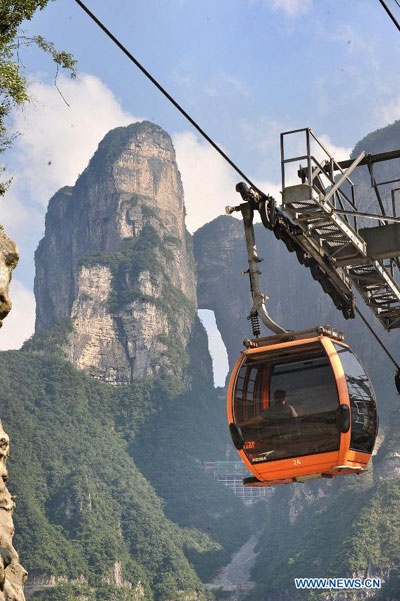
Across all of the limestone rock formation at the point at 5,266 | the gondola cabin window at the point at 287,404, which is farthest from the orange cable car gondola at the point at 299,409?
the limestone rock formation at the point at 5,266

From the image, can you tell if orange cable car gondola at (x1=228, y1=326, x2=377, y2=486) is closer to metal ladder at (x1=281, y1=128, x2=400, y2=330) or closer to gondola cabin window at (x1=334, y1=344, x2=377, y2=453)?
gondola cabin window at (x1=334, y1=344, x2=377, y2=453)

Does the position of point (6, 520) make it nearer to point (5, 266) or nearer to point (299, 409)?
point (5, 266)

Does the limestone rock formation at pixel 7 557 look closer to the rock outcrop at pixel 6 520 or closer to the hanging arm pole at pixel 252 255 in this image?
the rock outcrop at pixel 6 520

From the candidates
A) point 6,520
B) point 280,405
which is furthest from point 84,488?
point 280,405

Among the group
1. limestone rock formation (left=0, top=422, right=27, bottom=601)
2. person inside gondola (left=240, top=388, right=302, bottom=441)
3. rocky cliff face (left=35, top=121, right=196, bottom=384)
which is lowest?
limestone rock formation (left=0, top=422, right=27, bottom=601)

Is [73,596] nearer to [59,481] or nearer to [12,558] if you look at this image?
[59,481]

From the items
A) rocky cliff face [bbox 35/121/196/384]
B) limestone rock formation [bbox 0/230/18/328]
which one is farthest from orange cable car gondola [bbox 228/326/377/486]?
rocky cliff face [bbox 35/121/196/384]

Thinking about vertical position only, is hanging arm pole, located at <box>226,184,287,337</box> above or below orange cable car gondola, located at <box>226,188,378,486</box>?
above

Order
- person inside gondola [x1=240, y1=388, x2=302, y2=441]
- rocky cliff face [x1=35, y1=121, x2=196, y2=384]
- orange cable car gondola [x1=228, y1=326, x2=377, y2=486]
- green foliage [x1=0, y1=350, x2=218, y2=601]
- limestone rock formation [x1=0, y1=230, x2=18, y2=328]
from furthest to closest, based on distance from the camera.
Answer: rocky cliff face [x1=35, y1=121, x2=196, y2=384]
green foliage [x1=0, y1=350, x2=218, y2=601]
limestone rock formation [x1=0, y1=230, x2=18, y2=328]
person inside gondola [x1=240, y1=388, x2=302, y2=441]
orange cable car gondola [x1=228, y1=326, x2=377, y2=486]
